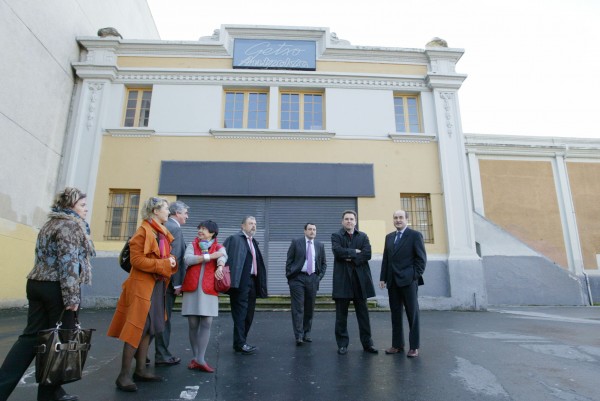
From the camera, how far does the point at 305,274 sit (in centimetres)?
613

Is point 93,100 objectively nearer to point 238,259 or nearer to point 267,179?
point 267,179

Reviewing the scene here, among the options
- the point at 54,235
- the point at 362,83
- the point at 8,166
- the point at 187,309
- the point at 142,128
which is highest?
the point at 362,83

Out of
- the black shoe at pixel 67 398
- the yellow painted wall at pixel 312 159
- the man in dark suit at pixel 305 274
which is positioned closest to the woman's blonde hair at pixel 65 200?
the black shoe at pixel 67 398

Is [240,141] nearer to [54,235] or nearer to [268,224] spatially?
[268,224]

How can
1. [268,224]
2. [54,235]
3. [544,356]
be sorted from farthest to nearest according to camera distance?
[268,224] → [544,356] → [54,235]

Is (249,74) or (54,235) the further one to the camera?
(249,74)

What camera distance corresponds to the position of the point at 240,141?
11.5 meters

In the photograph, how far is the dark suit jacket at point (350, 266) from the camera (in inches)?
206

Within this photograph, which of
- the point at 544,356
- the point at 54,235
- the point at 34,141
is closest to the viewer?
the point at 54,235

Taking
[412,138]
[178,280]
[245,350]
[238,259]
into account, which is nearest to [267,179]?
[412,138]

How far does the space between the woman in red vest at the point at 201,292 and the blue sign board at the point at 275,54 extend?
30.7 ft

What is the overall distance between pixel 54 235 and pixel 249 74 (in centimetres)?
990


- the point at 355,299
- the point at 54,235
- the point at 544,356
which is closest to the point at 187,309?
the point at 54,235

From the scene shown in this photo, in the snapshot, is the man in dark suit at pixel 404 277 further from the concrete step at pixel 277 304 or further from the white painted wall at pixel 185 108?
the white painted wall at pixel 185 108
